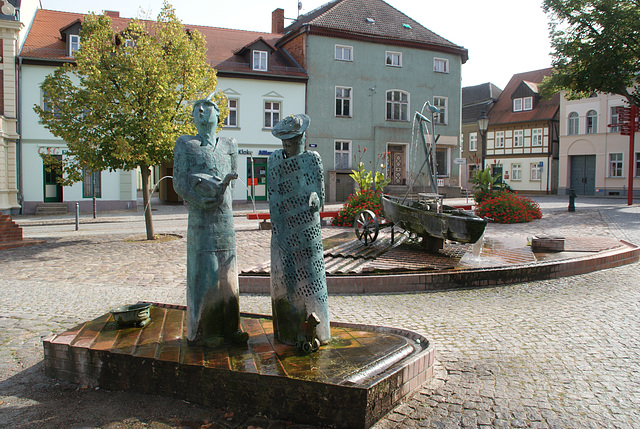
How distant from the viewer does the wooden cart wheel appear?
36.6 ft

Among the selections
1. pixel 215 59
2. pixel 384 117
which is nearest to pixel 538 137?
pixel 384 117

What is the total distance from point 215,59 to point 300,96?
17.3ft

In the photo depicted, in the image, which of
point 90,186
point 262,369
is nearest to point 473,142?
point 90,186

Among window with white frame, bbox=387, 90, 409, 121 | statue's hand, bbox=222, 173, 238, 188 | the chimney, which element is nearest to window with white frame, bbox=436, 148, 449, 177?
window with white frame, bbox=387, 90, 409, 121

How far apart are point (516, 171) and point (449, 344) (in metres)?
47.6

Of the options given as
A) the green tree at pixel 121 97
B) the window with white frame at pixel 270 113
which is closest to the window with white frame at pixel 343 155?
the window with white frame at pixel 270 113

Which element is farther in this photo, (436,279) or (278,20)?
(278,20)

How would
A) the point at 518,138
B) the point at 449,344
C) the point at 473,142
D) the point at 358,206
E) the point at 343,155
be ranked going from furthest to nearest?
the point at 473,142, the point at 518,138, the point at 343,155, the point at 358,206, the point at 449,344

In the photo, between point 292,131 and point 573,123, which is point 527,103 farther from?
point 292,131

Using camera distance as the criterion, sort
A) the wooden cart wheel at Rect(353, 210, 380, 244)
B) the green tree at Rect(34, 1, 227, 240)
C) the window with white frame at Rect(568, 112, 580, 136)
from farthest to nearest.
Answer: the window with white frame at Rect(568, 112, 580, 136) < the green tree at Rect(34, 1, 227, 240) < the wooden cart wheel at Rect(353, 210, 380, 244)

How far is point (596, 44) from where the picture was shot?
25.3 m

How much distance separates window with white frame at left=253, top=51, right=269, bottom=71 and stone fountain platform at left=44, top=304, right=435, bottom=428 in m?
27.0

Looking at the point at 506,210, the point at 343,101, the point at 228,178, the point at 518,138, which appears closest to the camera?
the point at 228,178

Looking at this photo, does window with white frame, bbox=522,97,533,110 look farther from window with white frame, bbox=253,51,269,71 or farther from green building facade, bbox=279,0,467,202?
window with white frame, bbox=253,51,269,71
